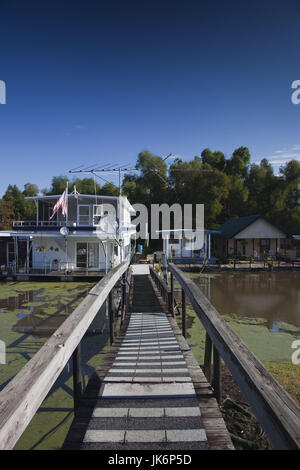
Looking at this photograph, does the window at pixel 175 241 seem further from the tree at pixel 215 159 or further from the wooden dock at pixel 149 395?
the wooden dock at pixel 149 395

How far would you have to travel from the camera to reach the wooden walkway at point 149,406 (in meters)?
2.61

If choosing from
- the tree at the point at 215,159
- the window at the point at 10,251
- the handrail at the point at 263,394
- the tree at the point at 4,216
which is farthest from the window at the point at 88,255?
the tree at the point at 215,159

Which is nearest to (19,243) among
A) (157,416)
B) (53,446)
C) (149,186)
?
(149,186)

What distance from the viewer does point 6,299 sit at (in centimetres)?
1475

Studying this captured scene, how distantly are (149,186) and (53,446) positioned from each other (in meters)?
38.2

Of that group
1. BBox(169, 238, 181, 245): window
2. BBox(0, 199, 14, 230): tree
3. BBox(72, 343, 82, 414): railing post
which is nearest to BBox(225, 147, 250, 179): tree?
BBox(169, 238, 181, 245): window

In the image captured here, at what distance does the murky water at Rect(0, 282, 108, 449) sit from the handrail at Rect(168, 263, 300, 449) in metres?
3.45

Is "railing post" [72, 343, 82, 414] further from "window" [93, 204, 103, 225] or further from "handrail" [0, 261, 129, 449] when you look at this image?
"window" [93, 204, 103, 225]

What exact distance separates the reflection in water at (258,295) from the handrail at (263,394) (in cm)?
833

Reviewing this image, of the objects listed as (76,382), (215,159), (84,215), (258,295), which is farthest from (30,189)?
(76,382)

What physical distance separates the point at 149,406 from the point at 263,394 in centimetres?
164

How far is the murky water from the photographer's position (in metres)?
Answer: 4.84

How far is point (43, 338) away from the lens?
29.3 feet
